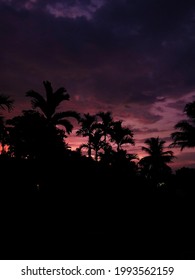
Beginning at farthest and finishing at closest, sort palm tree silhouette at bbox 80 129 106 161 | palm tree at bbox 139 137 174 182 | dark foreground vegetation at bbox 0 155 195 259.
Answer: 1. palm tree at bbox 139 137 174 182
2. palm tree silhouette at bbox 80 129 106 161
3. dark foreground vegetation at bbox 0 155 195 259

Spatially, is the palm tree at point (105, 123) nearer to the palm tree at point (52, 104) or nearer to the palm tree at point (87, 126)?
the palm tree at point (87, 126)

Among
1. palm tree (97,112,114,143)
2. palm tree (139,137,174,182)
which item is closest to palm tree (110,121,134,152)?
palm tree (97,112,114,143)

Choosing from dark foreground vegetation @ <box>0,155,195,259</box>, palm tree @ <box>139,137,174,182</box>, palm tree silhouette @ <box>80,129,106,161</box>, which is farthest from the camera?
palm tree @ <box>139,137,174,182</box>

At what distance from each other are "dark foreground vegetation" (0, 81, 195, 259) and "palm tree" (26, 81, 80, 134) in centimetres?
7

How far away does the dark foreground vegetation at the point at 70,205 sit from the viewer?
28.0ft

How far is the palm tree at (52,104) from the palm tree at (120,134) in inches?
560

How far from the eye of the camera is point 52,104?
21.5 m

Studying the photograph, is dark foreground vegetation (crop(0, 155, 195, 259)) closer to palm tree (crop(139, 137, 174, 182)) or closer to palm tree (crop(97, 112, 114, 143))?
palm tree (crop(97, 112, 114, 143))

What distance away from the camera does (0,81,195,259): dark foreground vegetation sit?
8547 mm

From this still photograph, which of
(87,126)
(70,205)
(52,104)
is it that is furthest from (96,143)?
(70,205)

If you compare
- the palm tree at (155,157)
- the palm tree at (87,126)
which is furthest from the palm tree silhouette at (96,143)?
the palm tree at (155,157)
